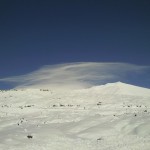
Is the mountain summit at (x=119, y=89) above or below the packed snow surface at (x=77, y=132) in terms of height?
above

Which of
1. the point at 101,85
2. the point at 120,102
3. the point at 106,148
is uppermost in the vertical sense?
the point at 101,85

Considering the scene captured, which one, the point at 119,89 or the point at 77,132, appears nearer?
the point at 77,132

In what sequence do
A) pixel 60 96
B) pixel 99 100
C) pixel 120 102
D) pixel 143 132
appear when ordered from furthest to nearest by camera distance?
1. pixel 60 96
2. pixel 99 100
3. pixel 120 102
4. pixel 143 132

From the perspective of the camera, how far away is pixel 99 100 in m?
45.7

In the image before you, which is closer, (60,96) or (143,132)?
(143,132)

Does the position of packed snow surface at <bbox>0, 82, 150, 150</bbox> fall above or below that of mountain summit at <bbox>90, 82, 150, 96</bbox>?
below

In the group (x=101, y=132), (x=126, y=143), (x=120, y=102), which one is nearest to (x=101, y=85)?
(x=120, y=102)

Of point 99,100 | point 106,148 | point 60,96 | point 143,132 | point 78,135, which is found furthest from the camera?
point 60,96

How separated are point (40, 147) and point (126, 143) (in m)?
4.59

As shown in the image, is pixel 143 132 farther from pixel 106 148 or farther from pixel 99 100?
pixel 99 100

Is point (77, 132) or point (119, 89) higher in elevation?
point (119, 89)

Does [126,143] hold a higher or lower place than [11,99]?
lower

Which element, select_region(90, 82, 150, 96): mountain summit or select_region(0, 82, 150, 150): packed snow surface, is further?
select_region(90, 82, 150, 96): mountain summit

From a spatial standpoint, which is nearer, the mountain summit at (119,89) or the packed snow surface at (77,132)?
the packed snow surface at (77,132)
